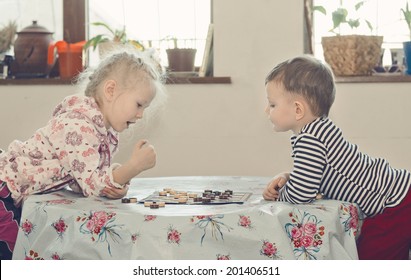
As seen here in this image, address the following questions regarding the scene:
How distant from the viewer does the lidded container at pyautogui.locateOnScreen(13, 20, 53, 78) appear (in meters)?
3.39

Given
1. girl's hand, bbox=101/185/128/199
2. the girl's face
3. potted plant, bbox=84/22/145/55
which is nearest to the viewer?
girl's hand, bbox=101/185/128/199

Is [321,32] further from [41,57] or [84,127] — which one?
[84,127]

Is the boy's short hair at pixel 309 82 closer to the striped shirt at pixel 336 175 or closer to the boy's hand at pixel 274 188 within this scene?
the striped shirt at pixel 336 175

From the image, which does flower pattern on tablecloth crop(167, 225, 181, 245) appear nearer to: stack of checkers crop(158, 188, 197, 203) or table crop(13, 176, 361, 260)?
table crop(13, 176, 361, 260)

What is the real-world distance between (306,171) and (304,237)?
258 mm

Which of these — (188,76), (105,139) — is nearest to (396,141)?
(188,76)

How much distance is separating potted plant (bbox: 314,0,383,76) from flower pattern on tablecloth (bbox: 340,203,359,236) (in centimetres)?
156

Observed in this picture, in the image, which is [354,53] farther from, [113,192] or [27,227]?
Answer: [27,227]

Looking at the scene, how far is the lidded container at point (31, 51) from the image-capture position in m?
3.39

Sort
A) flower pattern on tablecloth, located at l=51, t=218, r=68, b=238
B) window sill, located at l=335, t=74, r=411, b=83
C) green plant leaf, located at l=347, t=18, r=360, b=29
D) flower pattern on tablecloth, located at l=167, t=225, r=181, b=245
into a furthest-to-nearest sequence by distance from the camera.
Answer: green plant leaf, located at l=347, t=18, r=360, b=29 < window sill, located at l=335, t=74, r=411, b=83 < flower pattern on tablecloth, located at l=51, t=218, r=68, b=238 < flower pattern on tablecloth, located at l=167, t=225, r=181, b=245

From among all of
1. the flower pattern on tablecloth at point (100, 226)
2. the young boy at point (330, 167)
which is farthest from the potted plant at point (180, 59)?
the flower pattern on tablecloth at point (100, 226)

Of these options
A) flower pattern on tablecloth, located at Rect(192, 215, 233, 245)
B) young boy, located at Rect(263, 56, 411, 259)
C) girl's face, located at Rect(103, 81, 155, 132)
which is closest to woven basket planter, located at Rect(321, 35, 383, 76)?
young boy, located at Rect(263, 56, 411, 259)

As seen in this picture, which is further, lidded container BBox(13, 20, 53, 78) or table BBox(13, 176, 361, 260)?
lidded container BBox(13, 20, 53, 78)

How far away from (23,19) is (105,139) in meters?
1.80
